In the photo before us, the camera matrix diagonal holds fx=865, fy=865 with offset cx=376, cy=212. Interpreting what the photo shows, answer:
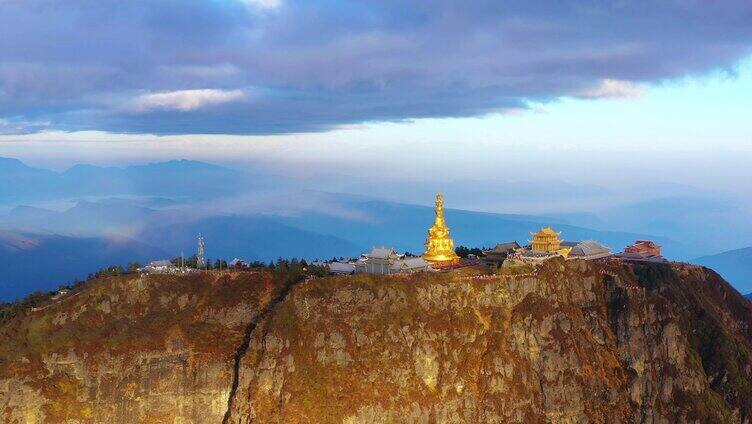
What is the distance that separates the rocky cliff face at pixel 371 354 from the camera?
8094 centimetres

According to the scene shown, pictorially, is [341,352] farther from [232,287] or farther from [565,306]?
[565,306]

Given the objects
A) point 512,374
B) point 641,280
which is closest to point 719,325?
point 641,280

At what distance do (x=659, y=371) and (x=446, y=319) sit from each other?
2563cm

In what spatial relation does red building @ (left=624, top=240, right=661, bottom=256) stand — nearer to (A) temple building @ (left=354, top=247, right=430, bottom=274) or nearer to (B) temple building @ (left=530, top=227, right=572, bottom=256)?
(B) temple building @ (left=530, top=227, right=572, bottom=256)

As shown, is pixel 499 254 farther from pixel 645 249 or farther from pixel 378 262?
pixel 645 249

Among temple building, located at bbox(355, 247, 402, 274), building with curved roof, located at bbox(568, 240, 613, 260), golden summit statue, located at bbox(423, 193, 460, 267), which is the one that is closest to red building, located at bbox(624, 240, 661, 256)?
building with curved roof, located at bbox(568, 240, 613, 260)

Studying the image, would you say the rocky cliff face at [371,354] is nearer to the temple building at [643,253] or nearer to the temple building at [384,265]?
the temple building at [384,265]

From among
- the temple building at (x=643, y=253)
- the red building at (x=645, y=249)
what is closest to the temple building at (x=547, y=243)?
the temple building at (x=643, y=253)

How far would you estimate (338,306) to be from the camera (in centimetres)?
8600

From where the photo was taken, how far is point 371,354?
84000mm

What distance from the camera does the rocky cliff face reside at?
8094 centimetres

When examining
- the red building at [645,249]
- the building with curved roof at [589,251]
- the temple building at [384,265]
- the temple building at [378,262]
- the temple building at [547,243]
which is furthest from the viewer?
the red building at [645,249]

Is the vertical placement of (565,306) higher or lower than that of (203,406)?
higher

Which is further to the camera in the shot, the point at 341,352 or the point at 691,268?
the point at 691,268
